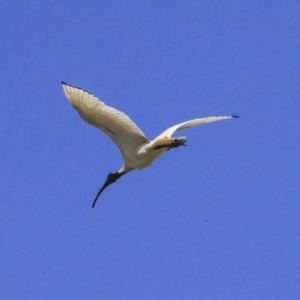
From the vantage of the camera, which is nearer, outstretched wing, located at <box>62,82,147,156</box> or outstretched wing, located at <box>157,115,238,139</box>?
outstretched wing, located at <box>62,82,147,156</box>

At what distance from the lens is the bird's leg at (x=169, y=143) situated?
2527 centimetres

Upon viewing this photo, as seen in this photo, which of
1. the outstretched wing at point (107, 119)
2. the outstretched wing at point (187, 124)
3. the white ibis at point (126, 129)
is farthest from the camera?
the outstretched wing at point (187, 124)

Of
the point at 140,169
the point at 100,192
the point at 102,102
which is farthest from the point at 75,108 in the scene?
the point at 100,192

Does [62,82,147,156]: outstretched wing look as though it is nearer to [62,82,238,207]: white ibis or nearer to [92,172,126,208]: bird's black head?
[62,82,238,207]: white ibis

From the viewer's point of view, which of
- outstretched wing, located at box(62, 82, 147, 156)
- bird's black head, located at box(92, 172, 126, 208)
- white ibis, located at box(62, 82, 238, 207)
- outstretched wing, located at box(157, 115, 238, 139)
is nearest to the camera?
outstretched wing, located at box(62, 82, 147, 156)

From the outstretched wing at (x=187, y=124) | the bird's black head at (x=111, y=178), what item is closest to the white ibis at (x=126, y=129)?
the outstretched wing at (x=187, y=124)

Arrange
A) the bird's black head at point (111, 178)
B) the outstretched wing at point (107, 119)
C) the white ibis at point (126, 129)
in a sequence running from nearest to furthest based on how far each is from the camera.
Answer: the outstretched wing at point (107, 119) < the white ibis at point (126, 129) < the bird's black head at point (111, 178)

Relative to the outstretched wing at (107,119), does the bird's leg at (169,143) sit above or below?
below

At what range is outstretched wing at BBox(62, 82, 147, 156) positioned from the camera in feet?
82.0

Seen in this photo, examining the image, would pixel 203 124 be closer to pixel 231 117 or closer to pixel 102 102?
pixel 231 117

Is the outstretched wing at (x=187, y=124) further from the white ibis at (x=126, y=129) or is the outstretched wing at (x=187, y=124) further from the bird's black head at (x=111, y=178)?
the bird's black head at (x=111, y=178)

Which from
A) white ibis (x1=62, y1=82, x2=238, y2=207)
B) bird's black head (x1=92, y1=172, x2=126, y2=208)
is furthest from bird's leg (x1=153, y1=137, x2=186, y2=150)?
bird's black head (x1=92, y1=172, x2=126, y2=208)

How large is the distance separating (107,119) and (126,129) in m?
0.58

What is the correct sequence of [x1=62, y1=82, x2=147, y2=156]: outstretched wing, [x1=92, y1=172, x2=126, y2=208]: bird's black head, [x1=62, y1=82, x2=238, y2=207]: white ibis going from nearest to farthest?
[x1=62, y1=82, x2=147, y2=156]: outstretched wing < [x1=62, y1=82, x2=238, y2=207]: white ibis < [x1=92, y1=172, x2=126, y2=208]: bird's black head
